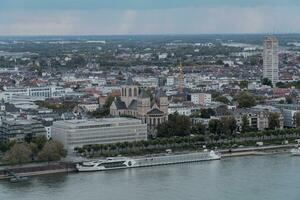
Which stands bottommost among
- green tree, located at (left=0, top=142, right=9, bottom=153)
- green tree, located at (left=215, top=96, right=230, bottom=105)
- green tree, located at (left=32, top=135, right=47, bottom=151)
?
green tree, located at (left=0, top=142, right=9, bottom=153)

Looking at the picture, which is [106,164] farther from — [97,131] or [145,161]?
[97,131]

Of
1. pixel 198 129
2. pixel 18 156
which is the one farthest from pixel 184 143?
pixel 18 156

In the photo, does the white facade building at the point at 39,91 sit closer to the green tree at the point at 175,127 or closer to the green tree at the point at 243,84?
the green tree at the point at 243,84

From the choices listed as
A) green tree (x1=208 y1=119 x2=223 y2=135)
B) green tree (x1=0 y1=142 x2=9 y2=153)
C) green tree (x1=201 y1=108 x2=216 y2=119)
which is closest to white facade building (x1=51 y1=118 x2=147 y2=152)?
green tree (x1=0 y1=142 x2=9 y2=153)

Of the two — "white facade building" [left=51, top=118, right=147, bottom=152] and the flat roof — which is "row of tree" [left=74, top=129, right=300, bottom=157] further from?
the flat roof

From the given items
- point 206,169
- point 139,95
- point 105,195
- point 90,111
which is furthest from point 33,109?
point 105,195

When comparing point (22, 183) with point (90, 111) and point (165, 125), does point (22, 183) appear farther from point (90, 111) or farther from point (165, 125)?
point (90, 111)
